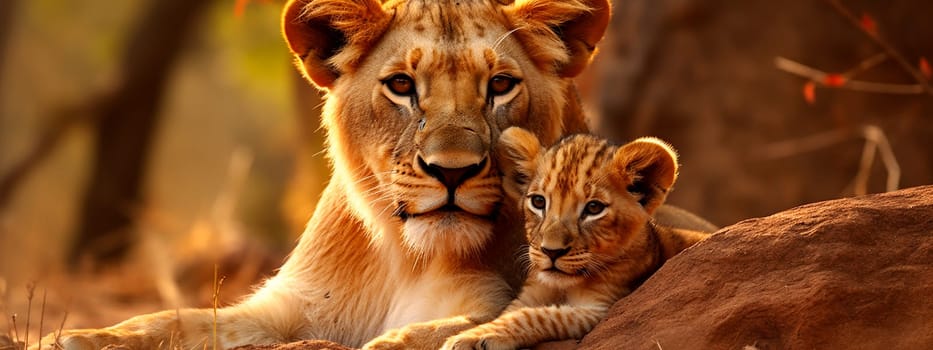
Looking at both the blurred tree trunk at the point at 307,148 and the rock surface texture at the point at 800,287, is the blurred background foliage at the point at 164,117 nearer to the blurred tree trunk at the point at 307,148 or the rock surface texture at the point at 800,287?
the blurred tree trunk at the point at 307,148

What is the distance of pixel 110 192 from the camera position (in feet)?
49.3

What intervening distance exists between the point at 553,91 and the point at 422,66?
55cm

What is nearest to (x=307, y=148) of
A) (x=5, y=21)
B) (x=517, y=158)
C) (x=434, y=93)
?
(x=5, y=21)

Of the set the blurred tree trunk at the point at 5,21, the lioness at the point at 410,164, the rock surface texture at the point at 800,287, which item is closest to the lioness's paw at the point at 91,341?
the lioness at the point at 410,164

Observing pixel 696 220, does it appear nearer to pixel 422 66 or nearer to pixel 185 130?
pixel 422 66

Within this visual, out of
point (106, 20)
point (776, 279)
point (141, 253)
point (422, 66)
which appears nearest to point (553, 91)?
point (422, 66)

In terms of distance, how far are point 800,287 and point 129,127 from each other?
12.4 metres

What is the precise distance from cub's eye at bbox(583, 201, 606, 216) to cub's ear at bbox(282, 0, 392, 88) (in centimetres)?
118

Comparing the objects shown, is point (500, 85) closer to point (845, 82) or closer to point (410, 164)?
point (410, 164)

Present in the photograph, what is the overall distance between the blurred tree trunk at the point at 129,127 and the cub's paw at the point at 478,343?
36.8ft

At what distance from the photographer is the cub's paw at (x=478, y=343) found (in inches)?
→ 145

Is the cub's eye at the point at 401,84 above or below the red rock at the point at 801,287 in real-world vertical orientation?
above

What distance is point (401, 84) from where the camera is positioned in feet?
15.1

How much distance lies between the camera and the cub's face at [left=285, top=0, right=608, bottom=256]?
14.0 feet
